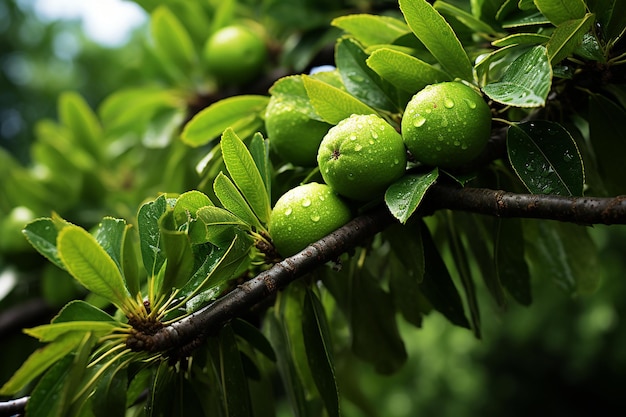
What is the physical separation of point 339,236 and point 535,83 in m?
0.22

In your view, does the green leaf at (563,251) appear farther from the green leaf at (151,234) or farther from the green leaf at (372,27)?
the green leaf at (151,234)

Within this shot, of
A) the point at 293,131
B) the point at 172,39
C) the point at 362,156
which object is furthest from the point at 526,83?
the point at 172,39

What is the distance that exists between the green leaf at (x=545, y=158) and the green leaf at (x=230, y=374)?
331mm

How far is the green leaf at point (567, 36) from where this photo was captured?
505 mm

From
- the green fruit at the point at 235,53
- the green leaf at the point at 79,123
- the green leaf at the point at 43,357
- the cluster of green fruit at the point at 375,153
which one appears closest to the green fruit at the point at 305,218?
the cluster of green fruit at the point at 375,153

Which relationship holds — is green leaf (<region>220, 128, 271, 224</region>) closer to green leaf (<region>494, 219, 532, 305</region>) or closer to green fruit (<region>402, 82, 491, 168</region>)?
green fruit (<region>402, 82, 491, 168</region>)

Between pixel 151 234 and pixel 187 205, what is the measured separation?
0.05 metres

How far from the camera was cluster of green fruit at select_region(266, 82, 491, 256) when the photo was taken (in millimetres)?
563

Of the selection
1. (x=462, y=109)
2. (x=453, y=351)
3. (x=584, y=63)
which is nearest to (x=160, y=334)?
(x=462, y=109)

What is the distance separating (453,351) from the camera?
8.45 ft

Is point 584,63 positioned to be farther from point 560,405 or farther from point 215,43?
point 560,405

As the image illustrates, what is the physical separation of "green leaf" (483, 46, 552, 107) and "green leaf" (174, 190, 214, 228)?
11.5 inches

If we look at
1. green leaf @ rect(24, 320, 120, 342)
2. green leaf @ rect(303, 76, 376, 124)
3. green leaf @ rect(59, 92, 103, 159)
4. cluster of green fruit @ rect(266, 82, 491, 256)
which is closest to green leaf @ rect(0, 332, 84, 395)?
green leaf @ rect(24, 320, 120, 342)

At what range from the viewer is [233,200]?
0.60 metres
